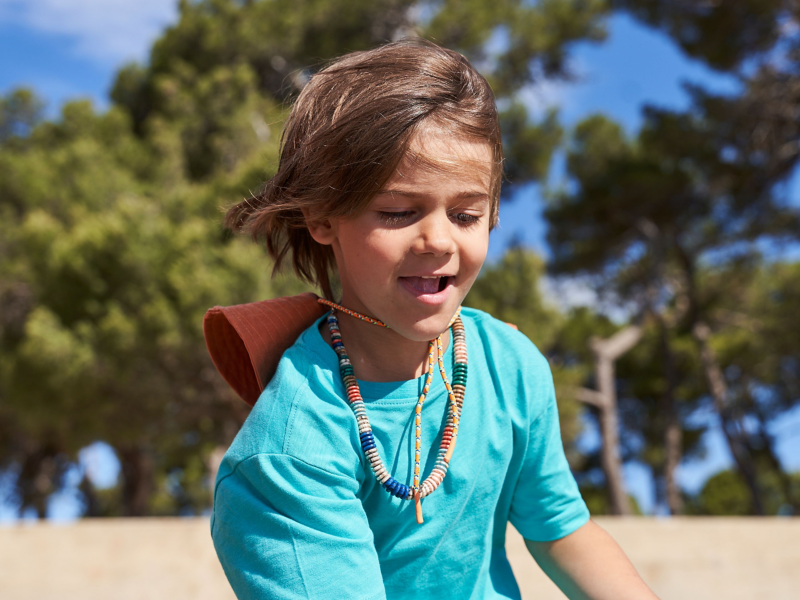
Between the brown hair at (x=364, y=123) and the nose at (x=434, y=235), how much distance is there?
0.07 metres

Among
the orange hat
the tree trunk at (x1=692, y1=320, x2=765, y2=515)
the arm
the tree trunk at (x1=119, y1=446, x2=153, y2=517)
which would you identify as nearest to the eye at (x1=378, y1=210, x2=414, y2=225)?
the orange hat

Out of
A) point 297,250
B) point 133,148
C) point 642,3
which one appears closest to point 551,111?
point 642,3

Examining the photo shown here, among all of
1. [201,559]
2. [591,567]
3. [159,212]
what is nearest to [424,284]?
[591,567]

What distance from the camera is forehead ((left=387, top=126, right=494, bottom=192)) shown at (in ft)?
2.84

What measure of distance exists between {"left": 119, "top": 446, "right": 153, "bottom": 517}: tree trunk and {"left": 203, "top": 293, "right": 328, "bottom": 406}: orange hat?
1068 cm

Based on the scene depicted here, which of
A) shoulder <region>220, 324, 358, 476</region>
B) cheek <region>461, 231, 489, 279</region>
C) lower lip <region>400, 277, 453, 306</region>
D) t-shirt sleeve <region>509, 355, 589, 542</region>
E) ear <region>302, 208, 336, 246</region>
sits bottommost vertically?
t-shirt sleeve <region>509, 355, 589, 542</region>

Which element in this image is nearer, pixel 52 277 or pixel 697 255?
pixel 52 277

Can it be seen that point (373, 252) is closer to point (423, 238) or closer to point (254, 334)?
point (423, 238)

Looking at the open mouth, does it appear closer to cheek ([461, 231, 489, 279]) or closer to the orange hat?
cheek ([461, 231, 489, 279])

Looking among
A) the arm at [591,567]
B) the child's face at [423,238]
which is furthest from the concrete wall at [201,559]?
the child's face at [423,238]

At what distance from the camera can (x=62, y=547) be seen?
178 inches

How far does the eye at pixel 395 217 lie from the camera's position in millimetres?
875

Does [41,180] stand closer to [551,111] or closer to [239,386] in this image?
[551,111]

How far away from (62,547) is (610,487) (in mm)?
6427
